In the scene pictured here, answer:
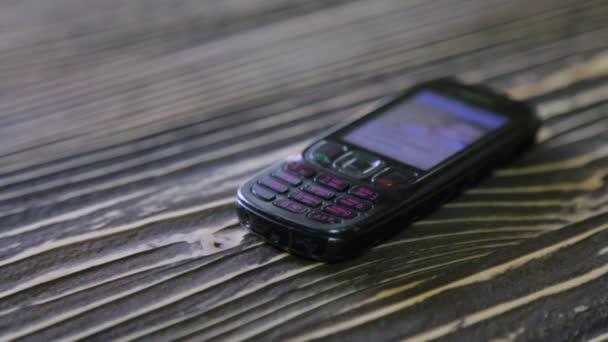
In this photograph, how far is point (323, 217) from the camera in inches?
15.6

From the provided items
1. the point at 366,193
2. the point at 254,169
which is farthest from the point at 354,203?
the point at 254,169

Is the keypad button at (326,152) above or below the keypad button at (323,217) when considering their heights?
above

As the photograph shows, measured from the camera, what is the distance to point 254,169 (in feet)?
1.68

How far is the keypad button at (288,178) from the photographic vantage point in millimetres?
433

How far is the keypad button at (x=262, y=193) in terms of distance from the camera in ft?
1.37

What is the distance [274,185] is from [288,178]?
0.01 metres

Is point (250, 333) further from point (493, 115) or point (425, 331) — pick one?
point (493, 115)

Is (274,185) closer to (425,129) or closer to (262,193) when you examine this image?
(262,193)

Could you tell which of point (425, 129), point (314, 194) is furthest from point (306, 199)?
point (425, 129)

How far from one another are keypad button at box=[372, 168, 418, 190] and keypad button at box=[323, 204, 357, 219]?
31 mm

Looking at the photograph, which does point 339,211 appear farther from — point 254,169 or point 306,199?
point 254,169

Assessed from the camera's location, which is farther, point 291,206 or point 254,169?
point 254,169

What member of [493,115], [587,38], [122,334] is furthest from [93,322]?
[587,38]

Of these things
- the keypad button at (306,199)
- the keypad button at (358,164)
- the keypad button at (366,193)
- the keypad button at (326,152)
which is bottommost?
the keypad button at (366,193)
